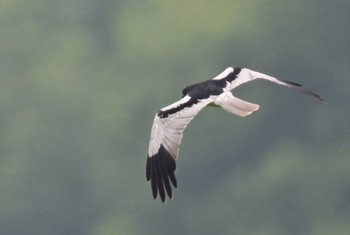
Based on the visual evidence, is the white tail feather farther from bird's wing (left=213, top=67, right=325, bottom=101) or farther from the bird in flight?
bird's wing (left=213, top=67, right=325, bottom=101)

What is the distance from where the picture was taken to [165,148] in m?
9.96

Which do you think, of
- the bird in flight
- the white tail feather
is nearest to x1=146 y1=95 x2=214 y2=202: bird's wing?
the bird in flight

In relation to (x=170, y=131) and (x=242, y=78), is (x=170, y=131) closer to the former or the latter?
(x=170, y=131)

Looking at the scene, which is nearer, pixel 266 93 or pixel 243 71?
pixel 243 71

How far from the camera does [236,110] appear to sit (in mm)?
10094

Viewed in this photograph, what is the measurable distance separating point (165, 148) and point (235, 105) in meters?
0.83

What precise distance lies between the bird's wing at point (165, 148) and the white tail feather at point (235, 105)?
0.26 meters

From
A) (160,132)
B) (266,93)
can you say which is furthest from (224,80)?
(266,93)

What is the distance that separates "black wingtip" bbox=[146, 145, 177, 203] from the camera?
994cm

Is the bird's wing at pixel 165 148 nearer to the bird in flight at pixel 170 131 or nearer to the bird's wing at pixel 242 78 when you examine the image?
the bird in flight at pixel 170 131

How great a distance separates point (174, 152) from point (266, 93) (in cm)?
1599

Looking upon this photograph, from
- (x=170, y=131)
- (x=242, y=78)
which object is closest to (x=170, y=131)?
(x=170, y=131)

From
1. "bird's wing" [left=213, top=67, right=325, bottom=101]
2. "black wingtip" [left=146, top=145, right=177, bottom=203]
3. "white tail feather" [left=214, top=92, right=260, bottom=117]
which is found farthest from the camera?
"bird's wing" [left=213, top=67, right=325, bottom=101]

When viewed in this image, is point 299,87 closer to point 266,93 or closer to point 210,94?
point 210,94
